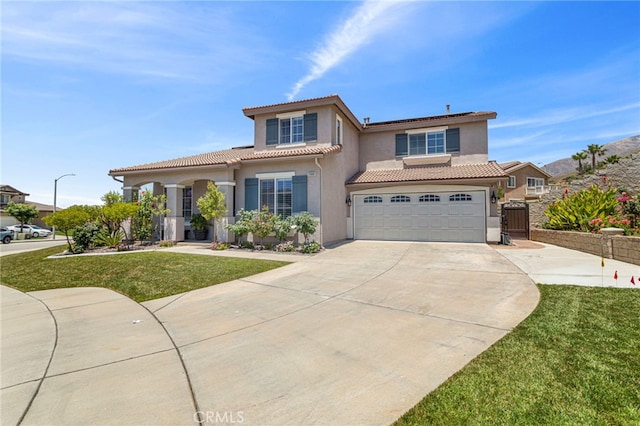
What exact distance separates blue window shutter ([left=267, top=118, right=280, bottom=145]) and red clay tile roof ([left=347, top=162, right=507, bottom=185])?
184 inches

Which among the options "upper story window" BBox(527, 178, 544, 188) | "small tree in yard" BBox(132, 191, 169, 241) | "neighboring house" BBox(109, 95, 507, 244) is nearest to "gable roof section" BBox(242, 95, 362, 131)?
"neighboring house" BBox(109, 95, 507, 244)

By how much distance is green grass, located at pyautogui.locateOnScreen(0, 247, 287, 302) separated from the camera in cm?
746

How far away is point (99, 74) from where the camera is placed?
954 centimetres

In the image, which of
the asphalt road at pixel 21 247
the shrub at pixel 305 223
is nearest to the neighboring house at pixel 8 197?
the asphalt road at pixel 21 247

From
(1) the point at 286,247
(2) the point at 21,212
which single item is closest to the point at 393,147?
(1) the point at 286,247

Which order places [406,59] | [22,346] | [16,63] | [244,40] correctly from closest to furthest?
1. [22,346]
2. [16,63]
3. [244,40]
4. [406,59]

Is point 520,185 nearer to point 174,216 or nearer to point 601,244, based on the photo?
point 601,244

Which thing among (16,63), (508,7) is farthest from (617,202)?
(16,63)

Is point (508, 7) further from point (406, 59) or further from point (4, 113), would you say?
point (4, 113)

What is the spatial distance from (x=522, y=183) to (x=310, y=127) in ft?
94.8

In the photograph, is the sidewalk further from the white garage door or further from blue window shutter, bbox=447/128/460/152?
blue window shutter, bbox=447/128/460/152

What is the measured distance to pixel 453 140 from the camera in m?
15.9

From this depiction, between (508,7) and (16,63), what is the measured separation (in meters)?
13.9

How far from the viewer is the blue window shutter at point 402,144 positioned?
54.7 ft
